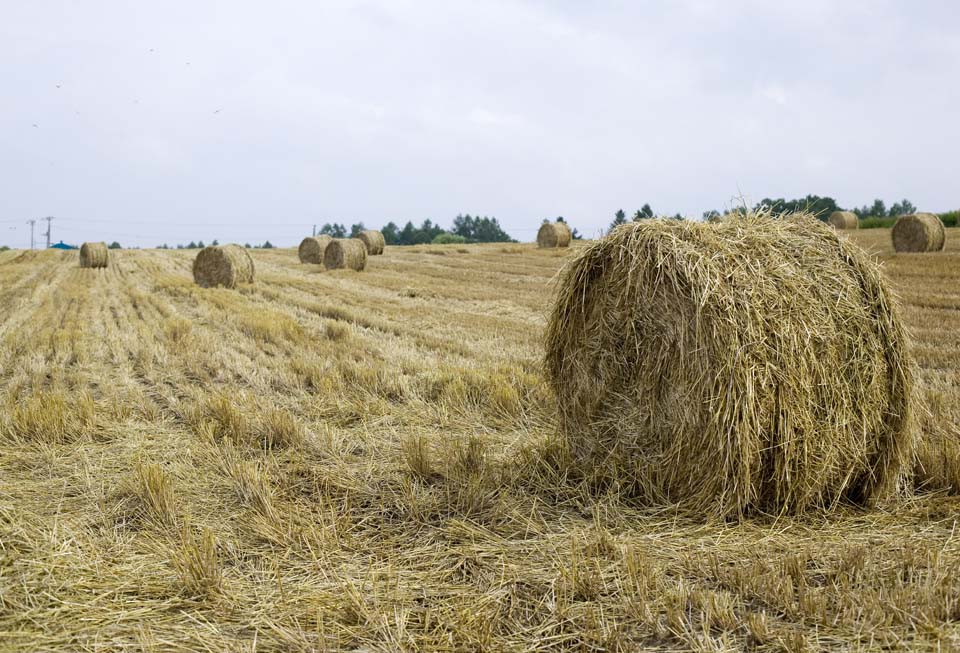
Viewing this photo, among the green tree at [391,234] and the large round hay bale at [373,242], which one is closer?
the large round hay bale at [373,242]

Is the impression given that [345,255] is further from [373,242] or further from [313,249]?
[373,242]

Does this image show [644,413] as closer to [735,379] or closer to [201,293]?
[735,379]

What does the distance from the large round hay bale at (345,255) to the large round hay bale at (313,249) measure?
3.67 metres

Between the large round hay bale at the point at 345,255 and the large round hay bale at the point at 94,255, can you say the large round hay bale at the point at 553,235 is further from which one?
the large round hay bale at the point at 94,255

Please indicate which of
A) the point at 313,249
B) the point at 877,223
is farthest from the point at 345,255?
the point at 877,223

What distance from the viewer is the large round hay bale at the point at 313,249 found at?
27.6 meters

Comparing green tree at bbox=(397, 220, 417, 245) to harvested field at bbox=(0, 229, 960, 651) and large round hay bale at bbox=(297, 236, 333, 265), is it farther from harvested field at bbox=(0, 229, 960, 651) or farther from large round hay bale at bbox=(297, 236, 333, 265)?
harvested field at bbox=(0, 229, 960, 651)

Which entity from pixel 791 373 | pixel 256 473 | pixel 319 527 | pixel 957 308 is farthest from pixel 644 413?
pixel 957 308

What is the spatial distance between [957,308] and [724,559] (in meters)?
10.4

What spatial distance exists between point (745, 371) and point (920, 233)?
20.9 meters

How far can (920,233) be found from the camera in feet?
70.2

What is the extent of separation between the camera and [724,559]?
3498mm

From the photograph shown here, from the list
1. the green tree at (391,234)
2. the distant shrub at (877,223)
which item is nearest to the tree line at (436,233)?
the green tree at (391,234)

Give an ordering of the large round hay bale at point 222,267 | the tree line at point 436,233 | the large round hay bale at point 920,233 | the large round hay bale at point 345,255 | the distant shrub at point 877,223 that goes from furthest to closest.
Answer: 1. the tree line at point 436,233
2. the distant shrub at point 877,223
3. the large round hay bale at point 345,255
4. the large round hay bale at point 920,233
5. the large round hay bale at point 222,267
